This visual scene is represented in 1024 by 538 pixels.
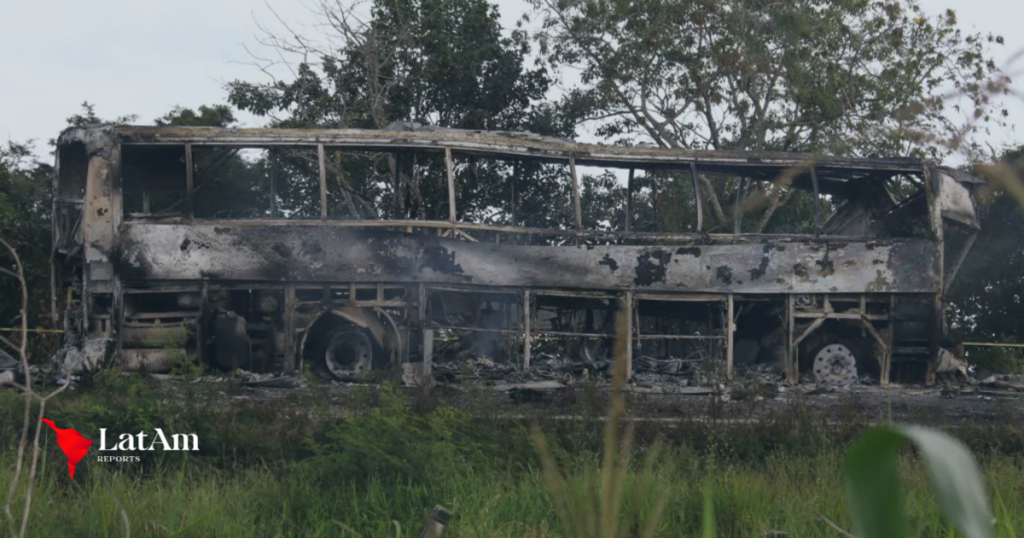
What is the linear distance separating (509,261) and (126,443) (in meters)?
7.59

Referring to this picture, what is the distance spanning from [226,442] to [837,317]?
10.0m

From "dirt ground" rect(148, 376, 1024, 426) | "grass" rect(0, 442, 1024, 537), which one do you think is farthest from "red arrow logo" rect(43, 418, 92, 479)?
"dirt ground" rect(148, 376, 1024, 426)

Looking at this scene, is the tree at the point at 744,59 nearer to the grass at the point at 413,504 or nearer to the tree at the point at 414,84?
the tree at the point at 414,84

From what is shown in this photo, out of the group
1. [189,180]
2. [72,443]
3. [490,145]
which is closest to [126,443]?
[72,443]

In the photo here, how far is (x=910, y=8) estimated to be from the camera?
870 inches

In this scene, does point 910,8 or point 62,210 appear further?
point 910,8

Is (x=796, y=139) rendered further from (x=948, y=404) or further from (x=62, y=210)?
(x=62, y=210)

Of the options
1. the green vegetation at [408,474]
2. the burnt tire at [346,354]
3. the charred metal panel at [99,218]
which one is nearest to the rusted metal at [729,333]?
the green vegetation at [408,474]

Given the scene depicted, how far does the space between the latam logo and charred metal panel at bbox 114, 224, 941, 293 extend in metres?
6.23

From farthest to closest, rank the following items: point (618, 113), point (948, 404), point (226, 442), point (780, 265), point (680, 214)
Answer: point (618, 113)
point (680, 214)
point (780, 265)
point (948, 404)
point (226, 442)

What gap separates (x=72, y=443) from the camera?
7.72 meters

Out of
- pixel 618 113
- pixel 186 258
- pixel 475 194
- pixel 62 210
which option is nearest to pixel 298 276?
pixel 186 258

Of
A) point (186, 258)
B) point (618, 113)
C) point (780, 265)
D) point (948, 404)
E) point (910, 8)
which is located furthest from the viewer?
point (618, 113)

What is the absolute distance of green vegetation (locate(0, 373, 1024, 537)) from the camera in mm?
5555
